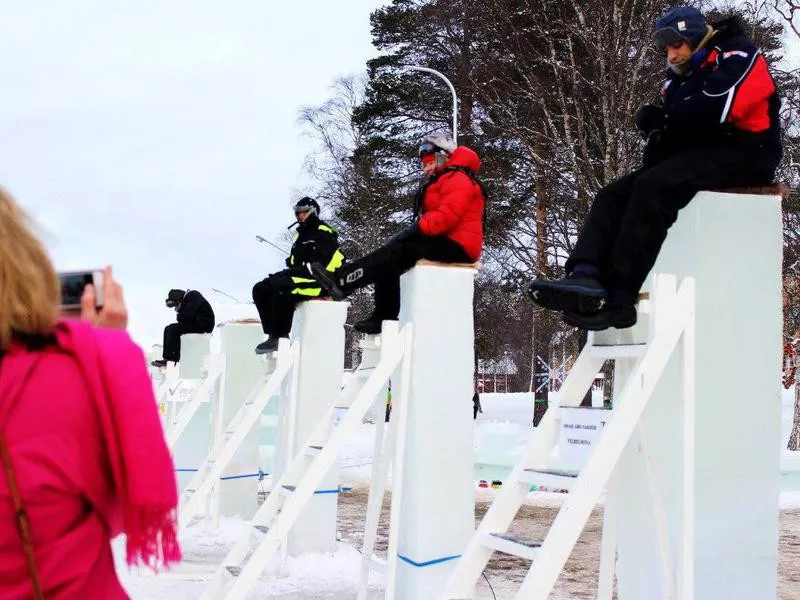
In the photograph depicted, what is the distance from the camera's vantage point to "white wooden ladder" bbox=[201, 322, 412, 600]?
582 centimetres

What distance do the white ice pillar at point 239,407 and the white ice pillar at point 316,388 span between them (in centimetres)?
247

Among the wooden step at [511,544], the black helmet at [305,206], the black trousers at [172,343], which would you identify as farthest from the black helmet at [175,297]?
the wooden step at [511,544]

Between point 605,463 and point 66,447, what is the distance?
95.4 inches

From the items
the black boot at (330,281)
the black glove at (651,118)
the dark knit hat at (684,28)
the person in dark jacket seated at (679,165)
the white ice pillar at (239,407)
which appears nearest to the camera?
the person in dark jacket seated at (679,165)

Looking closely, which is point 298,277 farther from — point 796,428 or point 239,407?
point 796,428

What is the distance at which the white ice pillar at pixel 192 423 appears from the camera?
43.0 ft

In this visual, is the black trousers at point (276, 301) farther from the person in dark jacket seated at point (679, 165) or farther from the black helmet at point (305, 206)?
the person in dark jacket seated at point (679, 165)

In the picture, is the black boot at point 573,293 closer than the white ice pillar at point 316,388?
Yes

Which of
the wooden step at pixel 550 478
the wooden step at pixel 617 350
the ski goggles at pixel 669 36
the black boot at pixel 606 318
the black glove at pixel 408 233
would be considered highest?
the ski goggles at pixel 669 36

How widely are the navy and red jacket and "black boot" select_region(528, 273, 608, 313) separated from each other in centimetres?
77

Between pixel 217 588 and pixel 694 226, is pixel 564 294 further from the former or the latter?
pixel 217 588

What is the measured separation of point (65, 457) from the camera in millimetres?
1874

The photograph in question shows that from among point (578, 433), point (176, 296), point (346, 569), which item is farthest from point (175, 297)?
point (578, 433)

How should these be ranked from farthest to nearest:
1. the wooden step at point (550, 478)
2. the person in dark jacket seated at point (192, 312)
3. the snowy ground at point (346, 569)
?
the person in dark jacket seated at point (192, 312)
the snowy ground at point (346, 569)
the wooden step at point (550, 478)
